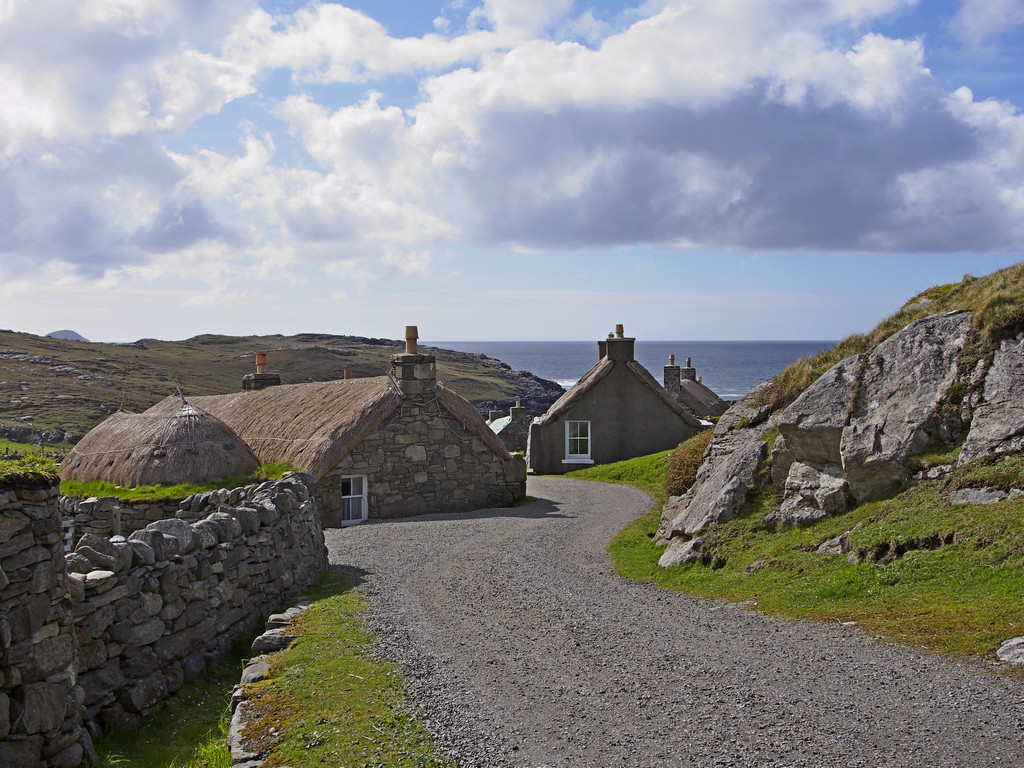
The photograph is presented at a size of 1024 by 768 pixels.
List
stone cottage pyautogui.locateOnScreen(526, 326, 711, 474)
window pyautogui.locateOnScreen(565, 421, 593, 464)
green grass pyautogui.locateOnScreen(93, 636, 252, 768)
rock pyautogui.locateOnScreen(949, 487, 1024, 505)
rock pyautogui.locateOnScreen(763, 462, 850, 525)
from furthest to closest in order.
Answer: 1. window pyautogui.locateOnScreen(565, 421, 593, 464)
2. stone cottage pyautogui.locateOnScreen(526, 326, 711, 474)
3. rock pyautogui.locateOnScreen(763, 462, 850, 525)
4. rock pyautogui.locateOnScreen(949, 487, 1024, 505)
5. green grass pyautogui.locateOnScreen(93, 636, 252, 768)

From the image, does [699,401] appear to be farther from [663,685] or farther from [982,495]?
[663,685]

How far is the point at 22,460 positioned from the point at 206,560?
3.24m

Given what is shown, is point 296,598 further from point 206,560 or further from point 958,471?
point 958,471

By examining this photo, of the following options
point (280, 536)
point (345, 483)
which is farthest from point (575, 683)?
point (345, 483)

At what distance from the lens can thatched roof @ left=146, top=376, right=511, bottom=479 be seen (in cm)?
2136

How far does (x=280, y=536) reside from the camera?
1246cm

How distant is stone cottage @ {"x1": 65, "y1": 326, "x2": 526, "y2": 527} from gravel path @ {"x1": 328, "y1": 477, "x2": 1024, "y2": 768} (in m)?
9.43

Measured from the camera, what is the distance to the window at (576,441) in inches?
1244

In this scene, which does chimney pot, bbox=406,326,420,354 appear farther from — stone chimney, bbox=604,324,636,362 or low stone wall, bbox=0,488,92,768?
low stone wall, bbox=0,488,92,768

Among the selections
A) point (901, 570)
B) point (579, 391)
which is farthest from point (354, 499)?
point (901, 570)

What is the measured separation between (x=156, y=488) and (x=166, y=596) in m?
10.2

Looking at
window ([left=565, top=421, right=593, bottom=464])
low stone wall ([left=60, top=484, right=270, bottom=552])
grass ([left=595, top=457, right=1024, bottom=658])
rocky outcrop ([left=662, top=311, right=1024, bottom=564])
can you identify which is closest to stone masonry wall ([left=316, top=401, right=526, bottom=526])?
low stone wall ([left=60, top=484, right=270, bottom=552])

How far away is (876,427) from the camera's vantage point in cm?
1229

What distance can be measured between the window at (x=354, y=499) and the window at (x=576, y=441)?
450 inches
